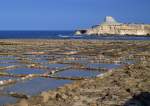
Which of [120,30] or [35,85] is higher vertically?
[120,30]

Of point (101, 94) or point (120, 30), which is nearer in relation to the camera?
point (101, 94)

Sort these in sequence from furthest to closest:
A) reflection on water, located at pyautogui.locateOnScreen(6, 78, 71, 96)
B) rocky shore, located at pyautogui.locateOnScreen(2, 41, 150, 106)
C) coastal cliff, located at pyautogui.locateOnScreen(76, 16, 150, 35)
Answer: coastal cliff, located at pyautogui.locateOnScreen(76, 16, 150, 35) < reflection on water, located at pyautogui.locateOnScreen(6, 78, 71, 96) < rocky shore, located at pyautogui.locateOnScreen(2, 41, 150, 106)

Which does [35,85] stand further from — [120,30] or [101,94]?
[120,30]

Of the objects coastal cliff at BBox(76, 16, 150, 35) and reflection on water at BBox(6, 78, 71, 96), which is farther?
coastal cliff at BBox(76, 16, 150, 35)

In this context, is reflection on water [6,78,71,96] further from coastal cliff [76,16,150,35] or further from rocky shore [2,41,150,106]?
coastal cliff [76,16,150,35]

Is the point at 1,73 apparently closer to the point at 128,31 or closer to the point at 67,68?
the point at 67,68

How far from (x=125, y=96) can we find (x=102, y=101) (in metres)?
1.04

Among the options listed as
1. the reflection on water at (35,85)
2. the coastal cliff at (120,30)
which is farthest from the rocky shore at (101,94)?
the coastal cliff at (120,30)

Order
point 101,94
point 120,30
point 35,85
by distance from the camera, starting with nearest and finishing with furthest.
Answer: point 101,94
point 35,85
point 120,30

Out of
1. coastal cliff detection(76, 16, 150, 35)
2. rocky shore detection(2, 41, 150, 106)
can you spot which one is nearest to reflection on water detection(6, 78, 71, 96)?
rocky shore detection(2, 41, 150, 106)

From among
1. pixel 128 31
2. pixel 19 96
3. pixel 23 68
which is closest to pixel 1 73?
pixel 23 68

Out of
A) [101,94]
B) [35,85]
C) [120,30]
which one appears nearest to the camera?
[101,94]

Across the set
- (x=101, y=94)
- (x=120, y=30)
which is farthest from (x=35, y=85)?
(x=120, y=30)

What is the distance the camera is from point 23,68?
65.2 feet
